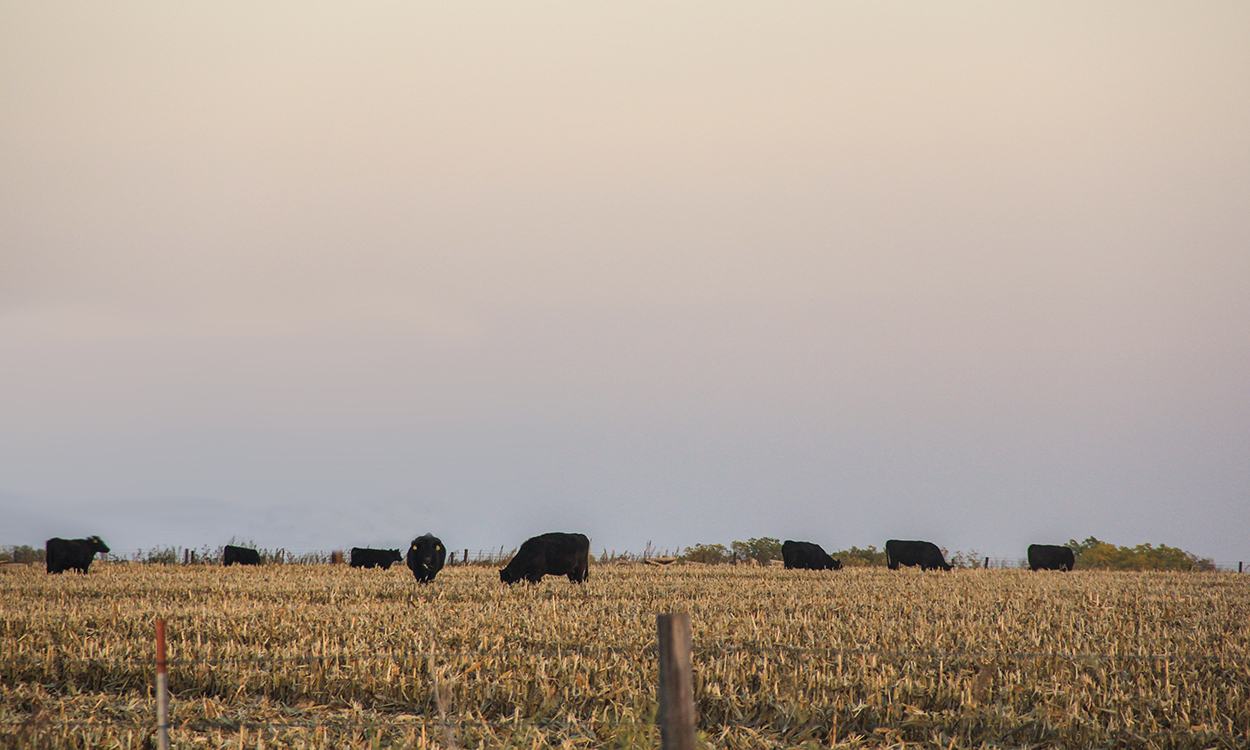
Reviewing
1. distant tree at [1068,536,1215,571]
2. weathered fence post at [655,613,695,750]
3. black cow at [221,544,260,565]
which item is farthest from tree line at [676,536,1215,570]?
weathered fence post at [655,613,695,750]

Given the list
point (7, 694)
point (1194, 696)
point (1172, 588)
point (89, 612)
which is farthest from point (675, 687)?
point (1172, 588)

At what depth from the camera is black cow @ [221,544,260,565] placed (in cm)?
3622

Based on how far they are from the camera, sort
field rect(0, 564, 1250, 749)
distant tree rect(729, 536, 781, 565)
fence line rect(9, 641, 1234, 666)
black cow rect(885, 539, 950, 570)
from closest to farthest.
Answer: field rect(0, 564, 1250, 749), fence line rect(9, 641, 1234, 666), black cow rect(885, 539, 950, 570), distant tree rect(729, 536, 781, 565)

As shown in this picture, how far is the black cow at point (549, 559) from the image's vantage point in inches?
872

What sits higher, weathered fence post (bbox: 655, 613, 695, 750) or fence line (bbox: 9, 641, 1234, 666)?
weathered fence post (bbox: 655, 613, 695, 750)

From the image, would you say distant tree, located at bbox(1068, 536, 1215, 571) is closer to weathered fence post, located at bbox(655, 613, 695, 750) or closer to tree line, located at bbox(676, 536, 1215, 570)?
tree line, located at bbox(676, 536, 1215, 570)

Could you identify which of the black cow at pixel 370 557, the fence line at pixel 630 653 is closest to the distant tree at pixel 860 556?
the black cow at pixel 370 557

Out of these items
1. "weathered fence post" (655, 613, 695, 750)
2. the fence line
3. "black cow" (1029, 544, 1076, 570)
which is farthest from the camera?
"black cow" (1029, 544, 1076, 570)

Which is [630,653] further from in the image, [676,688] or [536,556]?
[536,556]

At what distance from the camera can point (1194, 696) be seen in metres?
8.31

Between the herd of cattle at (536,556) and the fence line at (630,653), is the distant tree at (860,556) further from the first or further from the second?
the fence line at (630,653)

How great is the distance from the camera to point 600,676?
8656 mm

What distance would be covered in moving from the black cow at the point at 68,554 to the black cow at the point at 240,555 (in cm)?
881

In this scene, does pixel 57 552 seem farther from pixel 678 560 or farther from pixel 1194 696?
pixel 1194 696
